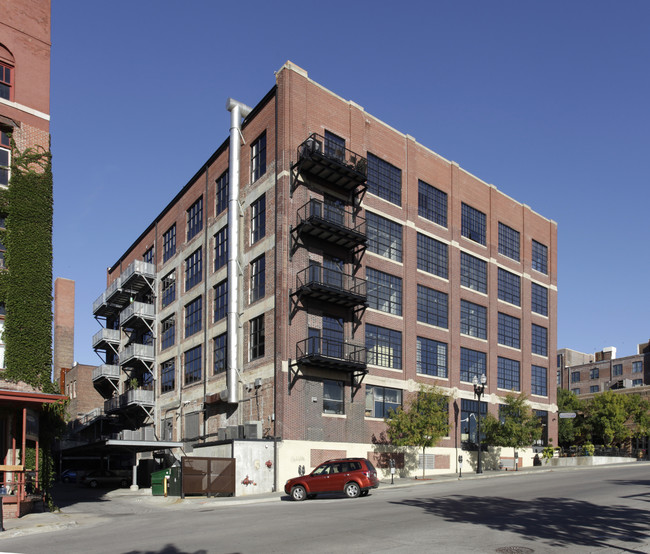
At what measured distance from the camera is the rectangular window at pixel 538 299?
5769cm

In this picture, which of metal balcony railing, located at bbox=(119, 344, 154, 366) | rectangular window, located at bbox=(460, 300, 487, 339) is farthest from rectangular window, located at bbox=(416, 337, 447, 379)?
metal balcony railing, located at bbox=(119, 344, 154, 366)

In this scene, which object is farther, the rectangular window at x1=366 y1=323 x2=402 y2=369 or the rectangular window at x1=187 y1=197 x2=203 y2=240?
the rectangular window at x1=187 y1=197 x2=203 y2=240

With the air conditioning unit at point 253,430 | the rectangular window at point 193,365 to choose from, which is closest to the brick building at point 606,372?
the rectangular window at point 193,365

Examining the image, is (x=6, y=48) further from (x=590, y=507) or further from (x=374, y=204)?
(x=590, y=507)

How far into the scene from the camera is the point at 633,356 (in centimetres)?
10519

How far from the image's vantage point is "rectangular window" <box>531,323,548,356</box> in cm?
5738

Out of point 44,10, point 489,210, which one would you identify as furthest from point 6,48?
point 489,210

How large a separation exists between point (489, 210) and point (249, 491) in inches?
1199

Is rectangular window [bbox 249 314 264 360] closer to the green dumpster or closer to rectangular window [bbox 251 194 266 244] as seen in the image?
rectangular window [bbox 251 194 266 244]

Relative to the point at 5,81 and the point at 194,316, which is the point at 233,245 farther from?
the point at 5,81

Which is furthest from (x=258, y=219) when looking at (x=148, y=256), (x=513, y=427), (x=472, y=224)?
(x=148, y=256)

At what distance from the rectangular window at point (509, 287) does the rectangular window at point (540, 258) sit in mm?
3580

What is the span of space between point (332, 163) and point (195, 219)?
55.5ft

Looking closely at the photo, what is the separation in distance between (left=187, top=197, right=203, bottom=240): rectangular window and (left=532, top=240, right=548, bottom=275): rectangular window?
28.6 m
